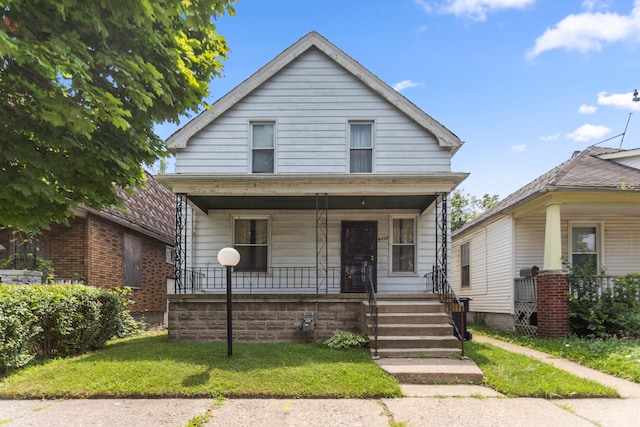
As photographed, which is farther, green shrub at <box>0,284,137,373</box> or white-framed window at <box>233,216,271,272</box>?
white-framed window at <box>233,216,271,272</box>

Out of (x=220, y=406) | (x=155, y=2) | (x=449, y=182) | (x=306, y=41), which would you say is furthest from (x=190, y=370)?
(x=306, y=41)

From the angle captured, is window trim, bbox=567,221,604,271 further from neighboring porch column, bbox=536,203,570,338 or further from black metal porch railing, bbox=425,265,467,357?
black metal porch railing, bbox=425,265,467,357

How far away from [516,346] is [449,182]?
3.89 metres

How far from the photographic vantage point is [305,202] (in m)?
10.2

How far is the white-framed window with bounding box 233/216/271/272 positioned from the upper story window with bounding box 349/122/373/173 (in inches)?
110

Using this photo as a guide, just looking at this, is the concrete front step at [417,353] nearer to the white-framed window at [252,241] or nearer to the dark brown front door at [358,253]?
the dark brown front door at [358,253]

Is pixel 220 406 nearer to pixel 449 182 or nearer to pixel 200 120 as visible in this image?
pixel 449 182

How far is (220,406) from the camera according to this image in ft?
16.6

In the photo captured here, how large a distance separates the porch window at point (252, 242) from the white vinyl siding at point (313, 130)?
4.59ft

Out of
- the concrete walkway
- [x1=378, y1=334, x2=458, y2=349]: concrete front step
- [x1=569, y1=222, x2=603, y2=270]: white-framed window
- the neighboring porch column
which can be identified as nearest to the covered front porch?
the neighboring porch column

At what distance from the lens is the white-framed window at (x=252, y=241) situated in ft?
36.1

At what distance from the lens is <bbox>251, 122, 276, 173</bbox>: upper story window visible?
11.2m

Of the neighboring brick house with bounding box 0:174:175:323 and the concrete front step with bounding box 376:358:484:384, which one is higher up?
the neighboring brick house with bounding box 0:174:175:323

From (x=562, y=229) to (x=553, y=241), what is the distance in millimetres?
2486
